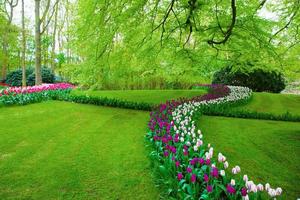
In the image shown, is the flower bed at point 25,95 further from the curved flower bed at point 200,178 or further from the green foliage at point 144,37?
the curved flower bed at point 200,178

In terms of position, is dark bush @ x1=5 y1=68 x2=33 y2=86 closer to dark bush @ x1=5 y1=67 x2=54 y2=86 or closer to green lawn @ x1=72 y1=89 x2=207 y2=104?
dark bush @ x1=5 y1=67 x2=54 y2=86

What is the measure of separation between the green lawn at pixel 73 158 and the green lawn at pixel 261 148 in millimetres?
1836

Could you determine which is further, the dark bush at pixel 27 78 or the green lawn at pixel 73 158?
the dark bush at pixel 27 78

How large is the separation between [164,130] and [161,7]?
404 centimetres

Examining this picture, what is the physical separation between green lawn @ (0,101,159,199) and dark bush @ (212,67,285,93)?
1250 cm

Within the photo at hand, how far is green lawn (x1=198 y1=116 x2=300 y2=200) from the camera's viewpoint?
4113 millimetres

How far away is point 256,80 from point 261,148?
46.8 ft

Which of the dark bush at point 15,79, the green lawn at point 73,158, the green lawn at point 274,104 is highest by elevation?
the dark bush at point 15,79

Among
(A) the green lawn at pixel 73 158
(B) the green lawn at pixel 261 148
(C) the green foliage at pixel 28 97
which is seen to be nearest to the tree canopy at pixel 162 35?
(A) the green lawn at pixel 73 158

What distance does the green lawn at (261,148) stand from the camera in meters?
4.11

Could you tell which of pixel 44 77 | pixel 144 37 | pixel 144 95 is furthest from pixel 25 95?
pixel 44 77

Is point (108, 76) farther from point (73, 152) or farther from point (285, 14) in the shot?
point (285, 14)

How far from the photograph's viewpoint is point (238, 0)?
6.45 metres

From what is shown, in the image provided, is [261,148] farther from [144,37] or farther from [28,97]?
[28,97]
